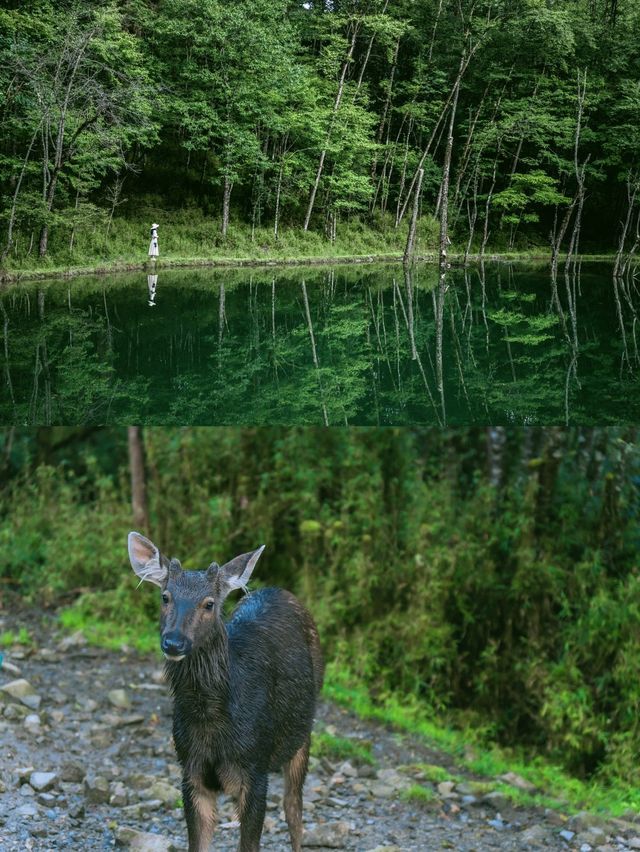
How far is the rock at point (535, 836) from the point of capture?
4.12 meters

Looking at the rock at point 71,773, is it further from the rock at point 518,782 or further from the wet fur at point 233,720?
the rock at point 518,782

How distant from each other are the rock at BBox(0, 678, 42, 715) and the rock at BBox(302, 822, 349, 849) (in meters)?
2.04

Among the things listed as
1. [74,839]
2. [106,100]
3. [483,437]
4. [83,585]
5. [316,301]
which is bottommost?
[83,585]

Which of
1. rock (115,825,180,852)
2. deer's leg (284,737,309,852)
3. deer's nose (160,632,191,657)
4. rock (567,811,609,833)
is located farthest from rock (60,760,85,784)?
rock (567,811,609,833)

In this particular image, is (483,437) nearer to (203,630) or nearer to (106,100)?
(203,630)

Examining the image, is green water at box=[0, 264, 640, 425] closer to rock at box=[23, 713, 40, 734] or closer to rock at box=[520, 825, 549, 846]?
rock at box=[23, 713, 40, 734]

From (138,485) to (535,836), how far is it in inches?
174

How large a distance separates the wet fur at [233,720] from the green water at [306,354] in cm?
425

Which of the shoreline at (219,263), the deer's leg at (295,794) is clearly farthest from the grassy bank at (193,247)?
the deer's leg at (295,794)

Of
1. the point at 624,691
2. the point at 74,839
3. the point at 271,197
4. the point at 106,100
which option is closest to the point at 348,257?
the point at 271,197

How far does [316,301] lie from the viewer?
9.30m

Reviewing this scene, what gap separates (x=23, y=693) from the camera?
5.12 metres

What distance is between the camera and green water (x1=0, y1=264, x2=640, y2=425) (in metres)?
7.31

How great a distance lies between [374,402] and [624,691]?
3048mm
